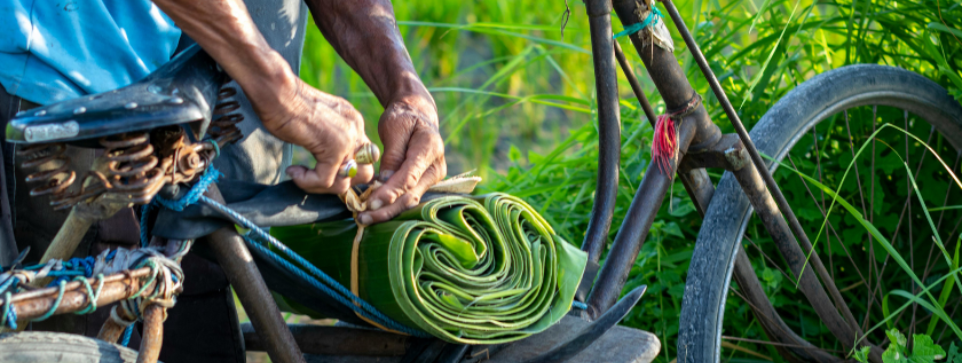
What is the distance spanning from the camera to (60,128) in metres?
0.66

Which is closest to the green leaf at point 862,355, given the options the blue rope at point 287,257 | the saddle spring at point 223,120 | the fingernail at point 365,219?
the blue rope at point 287,257

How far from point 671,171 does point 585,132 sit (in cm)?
82

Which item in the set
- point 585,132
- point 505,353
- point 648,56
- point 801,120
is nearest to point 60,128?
point 505,353

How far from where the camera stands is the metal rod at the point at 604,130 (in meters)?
1.21

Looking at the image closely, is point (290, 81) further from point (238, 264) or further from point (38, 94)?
point (38, 94)

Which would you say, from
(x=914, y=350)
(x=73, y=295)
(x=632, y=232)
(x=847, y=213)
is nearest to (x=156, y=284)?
(x=73, y=295)

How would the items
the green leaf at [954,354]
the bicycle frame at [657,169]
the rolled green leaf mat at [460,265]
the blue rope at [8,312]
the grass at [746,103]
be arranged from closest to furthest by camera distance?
the blue rope at [8,312]
the rolled green leaf mat at [460,265]
the bicycle frame at [657,169]
the green leaf at [954,354]
the grass at [746,103]

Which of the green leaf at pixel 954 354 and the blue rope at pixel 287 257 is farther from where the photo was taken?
the green leaf at pixel 954 354

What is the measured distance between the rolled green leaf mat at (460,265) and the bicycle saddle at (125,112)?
0.87ft

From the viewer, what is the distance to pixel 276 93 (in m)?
0.83

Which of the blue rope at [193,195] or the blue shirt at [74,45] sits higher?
the blue shirt at [74,45]

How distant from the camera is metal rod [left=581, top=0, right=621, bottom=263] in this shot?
121cm

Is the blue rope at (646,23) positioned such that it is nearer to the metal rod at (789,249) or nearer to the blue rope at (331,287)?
the metal rod at (789,249)

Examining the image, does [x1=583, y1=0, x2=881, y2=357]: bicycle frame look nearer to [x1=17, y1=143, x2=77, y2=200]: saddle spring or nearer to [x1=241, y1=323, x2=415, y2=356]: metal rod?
[x1=241, y1=323, x2=415, y2=356]: metal rod
